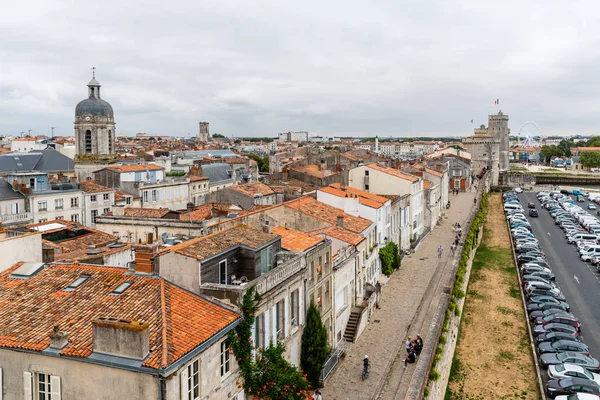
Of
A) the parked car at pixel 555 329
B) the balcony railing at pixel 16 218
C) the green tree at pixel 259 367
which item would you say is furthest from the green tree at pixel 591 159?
the green tree at pixel 259 367

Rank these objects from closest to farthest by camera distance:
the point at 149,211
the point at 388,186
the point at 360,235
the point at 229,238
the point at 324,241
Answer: the point at 229,238 < the point at 324,241 < the point at 360,235 < the point at 149,211 < the point at 388,186

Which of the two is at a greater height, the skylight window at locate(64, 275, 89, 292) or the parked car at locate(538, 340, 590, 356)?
the skylight window at locate(64, 275, 89, 292)

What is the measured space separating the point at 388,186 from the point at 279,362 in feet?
116

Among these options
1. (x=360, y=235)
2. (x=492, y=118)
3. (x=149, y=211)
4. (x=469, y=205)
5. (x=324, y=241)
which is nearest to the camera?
(x=324, y=241)

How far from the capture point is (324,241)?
25.9 meters

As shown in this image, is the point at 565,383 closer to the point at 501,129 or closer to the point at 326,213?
the point at 326,213

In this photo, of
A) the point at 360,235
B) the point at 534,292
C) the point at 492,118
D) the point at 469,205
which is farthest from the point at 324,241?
the point at 492,118

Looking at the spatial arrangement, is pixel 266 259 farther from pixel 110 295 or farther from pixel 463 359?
pixel 463 359

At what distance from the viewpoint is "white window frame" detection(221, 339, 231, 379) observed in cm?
1636

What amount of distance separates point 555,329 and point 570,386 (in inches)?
293

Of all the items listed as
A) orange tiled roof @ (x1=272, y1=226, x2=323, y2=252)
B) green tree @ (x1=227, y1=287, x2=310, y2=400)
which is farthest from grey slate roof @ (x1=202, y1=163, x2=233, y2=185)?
green tree @ (x1=227, y1=287, x2=310, y2=400)

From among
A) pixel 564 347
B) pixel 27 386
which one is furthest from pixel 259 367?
pixel 564 347

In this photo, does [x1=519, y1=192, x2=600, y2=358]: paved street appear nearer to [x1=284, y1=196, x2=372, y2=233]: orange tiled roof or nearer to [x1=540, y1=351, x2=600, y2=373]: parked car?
[x1=540, y1=351, x2=600, y2=373]: parked car

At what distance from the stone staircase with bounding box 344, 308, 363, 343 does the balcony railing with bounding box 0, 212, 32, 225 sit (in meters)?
27.0
